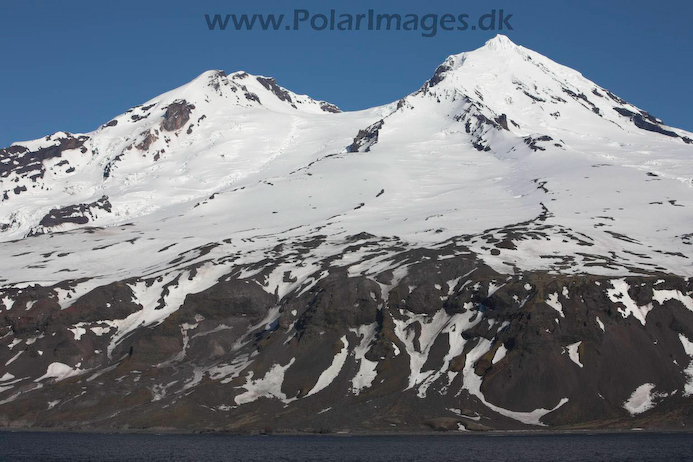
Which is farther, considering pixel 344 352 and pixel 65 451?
pixel 344 352

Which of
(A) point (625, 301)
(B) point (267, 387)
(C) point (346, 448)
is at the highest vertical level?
(A) point (625, 301)

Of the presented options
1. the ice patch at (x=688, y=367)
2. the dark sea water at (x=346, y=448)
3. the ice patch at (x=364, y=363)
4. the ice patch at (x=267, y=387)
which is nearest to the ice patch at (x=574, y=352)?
the ice patch at (x=688, y=367)

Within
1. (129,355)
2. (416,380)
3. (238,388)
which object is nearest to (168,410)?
(238,388)

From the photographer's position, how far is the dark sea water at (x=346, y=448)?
4254 inches

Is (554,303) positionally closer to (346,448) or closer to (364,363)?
(364,363)

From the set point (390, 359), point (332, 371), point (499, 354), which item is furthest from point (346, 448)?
point (499, 354)

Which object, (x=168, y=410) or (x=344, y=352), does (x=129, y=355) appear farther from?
(x=344, y=352)

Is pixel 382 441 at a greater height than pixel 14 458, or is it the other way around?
pixel 14 458

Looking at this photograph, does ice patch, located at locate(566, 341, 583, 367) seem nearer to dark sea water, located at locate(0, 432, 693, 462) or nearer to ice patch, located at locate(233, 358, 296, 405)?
dark sea water, located at locate(0, 432, 693, 462)

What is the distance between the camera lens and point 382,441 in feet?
433

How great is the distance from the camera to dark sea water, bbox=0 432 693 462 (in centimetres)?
10806

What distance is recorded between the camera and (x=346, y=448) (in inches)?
4813

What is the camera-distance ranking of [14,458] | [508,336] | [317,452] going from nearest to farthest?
[14,458] < [317,452] < [508,336]

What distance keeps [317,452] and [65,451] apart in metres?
35.0
